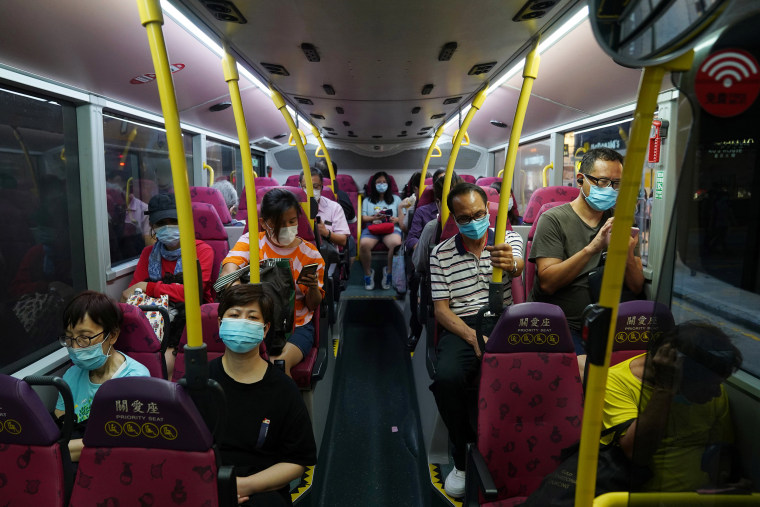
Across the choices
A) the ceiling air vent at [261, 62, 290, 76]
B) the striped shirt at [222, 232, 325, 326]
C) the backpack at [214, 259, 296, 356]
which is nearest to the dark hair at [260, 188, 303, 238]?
the striped shirt at [222, 232, 325, 326]

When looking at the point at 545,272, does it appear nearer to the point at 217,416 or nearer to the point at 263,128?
the point at 217,416

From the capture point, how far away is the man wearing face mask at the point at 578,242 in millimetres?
2814

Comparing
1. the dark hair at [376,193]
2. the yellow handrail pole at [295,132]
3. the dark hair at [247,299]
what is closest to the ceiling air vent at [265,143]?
the dark hair at [376,193]

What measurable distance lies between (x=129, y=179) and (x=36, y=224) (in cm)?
144

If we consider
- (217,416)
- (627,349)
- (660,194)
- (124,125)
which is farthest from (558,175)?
(217,416)

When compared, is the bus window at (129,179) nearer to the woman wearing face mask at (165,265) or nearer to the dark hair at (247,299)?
the woman wearing face mask at (165,265)

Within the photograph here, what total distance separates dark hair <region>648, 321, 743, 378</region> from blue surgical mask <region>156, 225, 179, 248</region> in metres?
3.32

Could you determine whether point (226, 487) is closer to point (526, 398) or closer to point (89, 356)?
point (89, 356)

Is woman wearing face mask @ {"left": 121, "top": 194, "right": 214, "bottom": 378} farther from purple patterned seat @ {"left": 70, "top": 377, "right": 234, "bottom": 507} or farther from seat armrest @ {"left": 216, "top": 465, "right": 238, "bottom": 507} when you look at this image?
seat armrest @ {"left": 216, "top": 465, "right": 238, "bottom": 507}

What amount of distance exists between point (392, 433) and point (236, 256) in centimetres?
177

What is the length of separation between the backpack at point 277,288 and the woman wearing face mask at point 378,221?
3.94 metres

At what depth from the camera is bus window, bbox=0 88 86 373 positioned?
3002mm

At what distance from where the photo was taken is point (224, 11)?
2.10m

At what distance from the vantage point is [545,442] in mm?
2137
